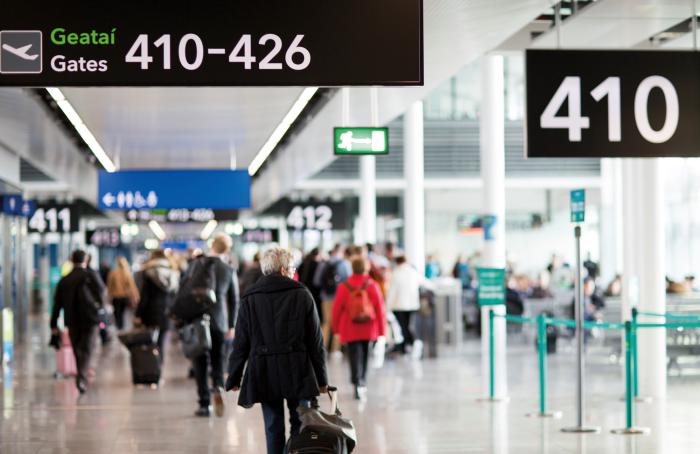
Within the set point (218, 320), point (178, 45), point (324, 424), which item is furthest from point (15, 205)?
point (324, 424)

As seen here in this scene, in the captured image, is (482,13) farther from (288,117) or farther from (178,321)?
(288,117)

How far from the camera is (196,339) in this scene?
455 inches

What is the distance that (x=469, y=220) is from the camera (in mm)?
39938

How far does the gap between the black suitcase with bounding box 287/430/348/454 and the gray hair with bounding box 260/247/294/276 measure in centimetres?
117

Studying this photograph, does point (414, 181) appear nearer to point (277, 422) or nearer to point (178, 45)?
point (277, 422)

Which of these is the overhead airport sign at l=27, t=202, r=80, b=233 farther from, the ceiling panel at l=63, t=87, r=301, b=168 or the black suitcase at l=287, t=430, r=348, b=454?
the black suitcase at l=287, t=430, r=348, b=454

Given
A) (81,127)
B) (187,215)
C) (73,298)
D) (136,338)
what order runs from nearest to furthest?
1. (136,338)
2. (73,298)
3. (81,127)
4. (187,215)

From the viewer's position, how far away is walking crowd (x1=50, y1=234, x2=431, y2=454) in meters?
7.43

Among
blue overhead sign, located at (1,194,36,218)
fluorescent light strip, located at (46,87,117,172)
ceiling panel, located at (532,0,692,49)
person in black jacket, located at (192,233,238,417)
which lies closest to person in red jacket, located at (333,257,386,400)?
person in black jacket, located at (192,233,238,417)

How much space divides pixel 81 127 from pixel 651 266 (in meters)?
7.58

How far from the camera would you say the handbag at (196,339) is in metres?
11.6

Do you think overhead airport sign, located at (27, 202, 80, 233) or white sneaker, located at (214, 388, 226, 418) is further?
overhead airport sign, located at (27, 202, 80, 233)

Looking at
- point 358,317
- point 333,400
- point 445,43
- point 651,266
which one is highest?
point 445,43

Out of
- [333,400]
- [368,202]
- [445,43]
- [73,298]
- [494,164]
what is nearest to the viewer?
[333,400]
